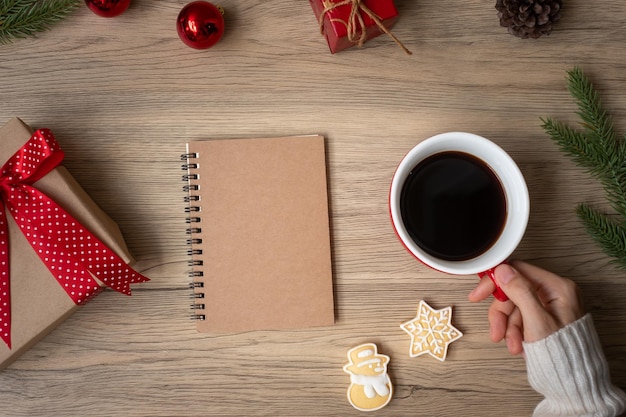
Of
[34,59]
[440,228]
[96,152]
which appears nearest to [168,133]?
[96,152]

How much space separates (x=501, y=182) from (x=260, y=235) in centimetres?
37

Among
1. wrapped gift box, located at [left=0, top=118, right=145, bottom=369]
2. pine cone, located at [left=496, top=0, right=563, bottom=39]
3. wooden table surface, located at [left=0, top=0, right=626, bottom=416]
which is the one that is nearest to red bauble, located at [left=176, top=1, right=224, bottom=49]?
wooden table surface, located at [left=0, top=0, right=626, bottom=416]

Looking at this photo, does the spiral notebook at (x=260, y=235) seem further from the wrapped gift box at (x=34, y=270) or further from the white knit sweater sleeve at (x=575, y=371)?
the white knit sweater sleeve at (x=575, y=371)

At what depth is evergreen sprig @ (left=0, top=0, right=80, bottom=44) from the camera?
758 millimetres

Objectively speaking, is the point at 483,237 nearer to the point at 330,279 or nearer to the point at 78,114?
the point at 330,279

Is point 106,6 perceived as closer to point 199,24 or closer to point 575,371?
point 199,24

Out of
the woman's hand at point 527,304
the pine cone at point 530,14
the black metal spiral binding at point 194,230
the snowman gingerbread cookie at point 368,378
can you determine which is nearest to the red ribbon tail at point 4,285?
the black metal spiral binding at point 194,230

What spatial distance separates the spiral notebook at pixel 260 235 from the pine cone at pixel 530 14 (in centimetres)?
34

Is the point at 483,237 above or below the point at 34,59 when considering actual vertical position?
below

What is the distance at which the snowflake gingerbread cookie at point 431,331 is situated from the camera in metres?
0.79

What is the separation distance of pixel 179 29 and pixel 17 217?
0.36 metres

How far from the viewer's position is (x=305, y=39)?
80cm

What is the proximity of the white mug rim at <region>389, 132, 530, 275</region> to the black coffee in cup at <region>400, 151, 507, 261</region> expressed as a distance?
0.01 metres

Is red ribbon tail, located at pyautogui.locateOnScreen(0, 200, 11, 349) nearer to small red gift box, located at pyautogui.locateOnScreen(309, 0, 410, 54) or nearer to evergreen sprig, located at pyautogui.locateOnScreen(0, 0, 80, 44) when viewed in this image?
evergreen sprig, located at pyautogui.locateOnScreen(0, 0, 80, 44)
